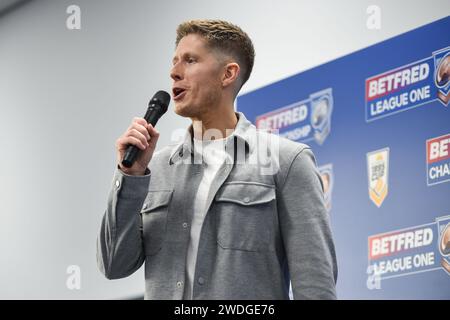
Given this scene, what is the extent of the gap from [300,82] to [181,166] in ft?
5.82

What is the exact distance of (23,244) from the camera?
5246 mm

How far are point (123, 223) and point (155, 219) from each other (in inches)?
3.9

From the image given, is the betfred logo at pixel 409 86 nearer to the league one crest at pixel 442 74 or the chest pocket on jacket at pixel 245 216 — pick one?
the league one crest at pixel 442 74

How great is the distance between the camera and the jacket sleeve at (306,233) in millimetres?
1813

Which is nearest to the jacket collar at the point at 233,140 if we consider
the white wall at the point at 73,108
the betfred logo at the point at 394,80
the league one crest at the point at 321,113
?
the betfred logo at the point at 394,80

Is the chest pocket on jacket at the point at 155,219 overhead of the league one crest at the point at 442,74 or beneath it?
beneath

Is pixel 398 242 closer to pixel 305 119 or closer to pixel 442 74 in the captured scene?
pixel 442 74

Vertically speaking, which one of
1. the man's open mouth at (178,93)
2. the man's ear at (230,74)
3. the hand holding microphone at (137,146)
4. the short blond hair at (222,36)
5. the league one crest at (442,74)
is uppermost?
the league one crest at (442,74)

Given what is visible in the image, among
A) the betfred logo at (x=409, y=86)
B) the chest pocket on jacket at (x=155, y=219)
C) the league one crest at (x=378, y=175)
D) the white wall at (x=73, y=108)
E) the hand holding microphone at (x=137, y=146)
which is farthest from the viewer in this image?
the white wall at (x=73, y=108)

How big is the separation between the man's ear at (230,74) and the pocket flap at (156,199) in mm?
327

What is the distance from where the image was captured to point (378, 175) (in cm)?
322
